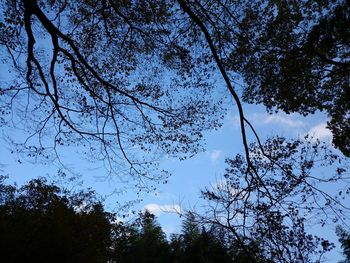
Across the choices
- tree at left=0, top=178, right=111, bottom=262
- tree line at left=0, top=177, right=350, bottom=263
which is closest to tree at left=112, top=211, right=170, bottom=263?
tree line at left=0, top=177, right=350, bottom=263

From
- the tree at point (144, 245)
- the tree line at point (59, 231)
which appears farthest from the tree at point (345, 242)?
the tree at point (144, 245)

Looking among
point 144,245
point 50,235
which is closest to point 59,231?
point 50,235

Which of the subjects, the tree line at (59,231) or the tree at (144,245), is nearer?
the tree line at (59,231)

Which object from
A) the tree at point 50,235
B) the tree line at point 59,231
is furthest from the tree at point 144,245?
the tree at point 50,235

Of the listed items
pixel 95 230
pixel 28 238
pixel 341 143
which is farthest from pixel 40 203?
pixel 341 143

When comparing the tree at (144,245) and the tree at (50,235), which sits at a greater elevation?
the tree at (144,245)

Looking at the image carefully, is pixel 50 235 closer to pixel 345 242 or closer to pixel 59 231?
pixel 59 231

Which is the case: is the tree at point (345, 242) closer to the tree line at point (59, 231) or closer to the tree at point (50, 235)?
the tree line at point (59, 231)

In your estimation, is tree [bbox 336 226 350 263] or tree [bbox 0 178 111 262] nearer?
tree [bbox 0 178 111 262]

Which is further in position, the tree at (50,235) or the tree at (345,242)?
the tree at (345,242)

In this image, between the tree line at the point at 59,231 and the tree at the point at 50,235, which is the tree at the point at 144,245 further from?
the tree at the point at 50,235

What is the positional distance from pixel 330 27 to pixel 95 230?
48.2 ft

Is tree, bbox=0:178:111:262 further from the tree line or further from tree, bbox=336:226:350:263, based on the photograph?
tree, bbox=336:226:350:263

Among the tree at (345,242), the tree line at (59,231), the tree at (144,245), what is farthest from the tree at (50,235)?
the tree at (345,242)
